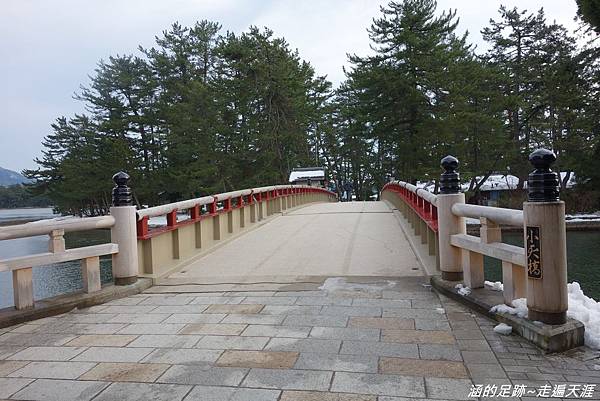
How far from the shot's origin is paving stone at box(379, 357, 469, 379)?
2.85 m

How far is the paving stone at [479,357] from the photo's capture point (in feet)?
9.89

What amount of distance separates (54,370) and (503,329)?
333 centimetres

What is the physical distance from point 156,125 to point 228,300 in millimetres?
34102

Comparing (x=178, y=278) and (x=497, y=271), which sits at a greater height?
(x=178, y=278)

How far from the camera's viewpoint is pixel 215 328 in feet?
12.8

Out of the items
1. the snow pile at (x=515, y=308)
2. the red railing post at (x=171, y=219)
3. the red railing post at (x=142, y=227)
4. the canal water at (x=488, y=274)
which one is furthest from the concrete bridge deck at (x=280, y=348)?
the canal water at (x=488, y=274)

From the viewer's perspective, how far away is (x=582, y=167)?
18906 mm

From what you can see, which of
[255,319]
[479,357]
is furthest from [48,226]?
[479,357]

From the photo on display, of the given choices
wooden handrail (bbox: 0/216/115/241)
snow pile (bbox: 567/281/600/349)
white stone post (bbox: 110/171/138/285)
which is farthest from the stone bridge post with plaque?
wooden handrail (bbox: 0/216/115/241)

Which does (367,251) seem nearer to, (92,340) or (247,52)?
(92,340)

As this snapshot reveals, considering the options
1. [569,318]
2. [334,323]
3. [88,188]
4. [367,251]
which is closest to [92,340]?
[334,323]

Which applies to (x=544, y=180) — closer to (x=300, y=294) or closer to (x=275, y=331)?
(x=275, y=331)

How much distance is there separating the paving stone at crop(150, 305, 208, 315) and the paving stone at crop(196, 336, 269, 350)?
2.87 feet

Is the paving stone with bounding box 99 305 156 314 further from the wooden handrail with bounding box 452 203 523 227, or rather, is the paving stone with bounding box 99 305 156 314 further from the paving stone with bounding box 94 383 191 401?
the wooden handrail with bounding box 452 203 523 227
